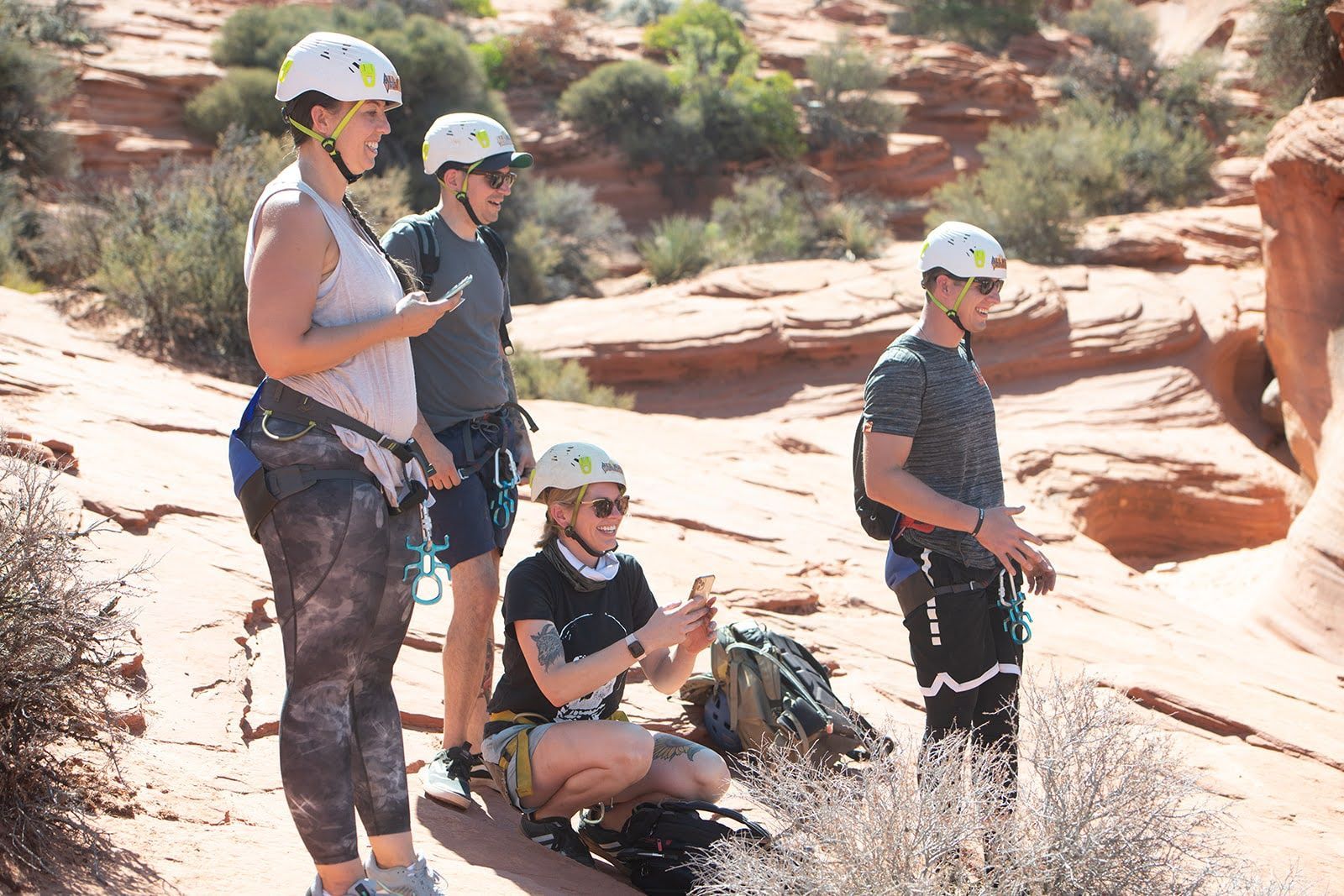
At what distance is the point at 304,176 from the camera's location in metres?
2.72

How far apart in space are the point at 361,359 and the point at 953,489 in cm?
Result: 178

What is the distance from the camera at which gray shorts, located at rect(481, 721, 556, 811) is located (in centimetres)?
362

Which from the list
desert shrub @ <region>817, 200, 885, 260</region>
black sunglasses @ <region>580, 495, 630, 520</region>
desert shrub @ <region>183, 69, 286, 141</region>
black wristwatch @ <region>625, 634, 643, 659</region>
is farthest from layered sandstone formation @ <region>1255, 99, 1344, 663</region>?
desert shrub @ <region>183, 69, 286, 141</region>

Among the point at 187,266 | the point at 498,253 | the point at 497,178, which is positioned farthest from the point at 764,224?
the point at 497,178

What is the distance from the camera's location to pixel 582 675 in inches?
136

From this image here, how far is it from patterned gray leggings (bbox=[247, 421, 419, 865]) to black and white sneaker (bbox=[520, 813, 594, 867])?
3.41 feet

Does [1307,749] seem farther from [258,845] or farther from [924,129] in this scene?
[924,129]

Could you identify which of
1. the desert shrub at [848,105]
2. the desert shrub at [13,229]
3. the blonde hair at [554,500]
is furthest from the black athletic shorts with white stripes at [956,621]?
the desert shrub at [848,105]

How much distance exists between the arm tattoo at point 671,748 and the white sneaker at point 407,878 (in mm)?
1122

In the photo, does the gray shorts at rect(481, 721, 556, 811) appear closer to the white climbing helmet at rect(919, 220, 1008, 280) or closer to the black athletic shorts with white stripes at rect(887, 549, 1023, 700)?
the black athletic shorts with white stripes at rect(887, 549, 1023, 700)

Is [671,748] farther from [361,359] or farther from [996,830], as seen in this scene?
[361,359]

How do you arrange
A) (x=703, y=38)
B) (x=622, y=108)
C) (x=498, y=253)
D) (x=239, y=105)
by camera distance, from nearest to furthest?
(x=498, y=253) → (x=239, y=105) → (x=622, y=108) → (x=703, y=38)

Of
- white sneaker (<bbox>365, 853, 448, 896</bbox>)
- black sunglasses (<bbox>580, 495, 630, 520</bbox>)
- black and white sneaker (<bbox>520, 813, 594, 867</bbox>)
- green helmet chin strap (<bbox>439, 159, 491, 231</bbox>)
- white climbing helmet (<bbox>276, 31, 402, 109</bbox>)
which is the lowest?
black and white sneaker (<bbox>520, 813, 594, 867</bbox>)

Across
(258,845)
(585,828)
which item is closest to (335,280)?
(258,845)
